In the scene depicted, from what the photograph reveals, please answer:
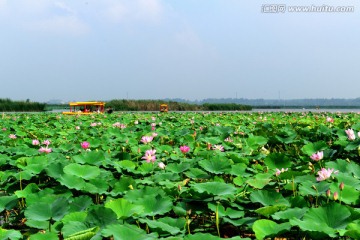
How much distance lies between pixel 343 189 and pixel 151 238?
2.91 feet

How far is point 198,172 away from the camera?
2184 mm

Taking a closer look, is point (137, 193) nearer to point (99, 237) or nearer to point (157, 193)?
point (157, 193)

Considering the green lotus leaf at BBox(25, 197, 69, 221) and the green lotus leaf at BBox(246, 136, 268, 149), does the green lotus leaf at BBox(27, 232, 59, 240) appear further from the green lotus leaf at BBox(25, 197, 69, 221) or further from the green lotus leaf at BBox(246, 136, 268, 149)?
the green lotus leaf at BBox(246, 136, 268, 149)

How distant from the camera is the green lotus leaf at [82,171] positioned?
80.9 inches

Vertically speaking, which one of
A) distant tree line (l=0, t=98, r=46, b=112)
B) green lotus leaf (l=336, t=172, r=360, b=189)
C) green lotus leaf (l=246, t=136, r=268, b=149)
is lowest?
distant tree line (l=0, t=98, r=46, b=112)

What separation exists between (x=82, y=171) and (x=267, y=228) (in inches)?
43.8

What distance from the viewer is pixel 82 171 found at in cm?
209

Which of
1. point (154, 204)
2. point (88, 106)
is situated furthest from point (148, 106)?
point (154, 204)

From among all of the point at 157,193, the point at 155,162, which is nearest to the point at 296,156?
the point at 155,162

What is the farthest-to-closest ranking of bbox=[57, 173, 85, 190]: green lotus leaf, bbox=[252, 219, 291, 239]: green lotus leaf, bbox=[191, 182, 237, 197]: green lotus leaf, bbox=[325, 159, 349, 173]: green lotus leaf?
bbox=[325, 159, 349, 173]: green lotus leaf, bbox=[57, 173, 85, 190]: green lotus leaf, bbox=[191, 182, 237, 197]: green lotus leaf, bbox=[252, 219, 291, 239]: green lotus leaf

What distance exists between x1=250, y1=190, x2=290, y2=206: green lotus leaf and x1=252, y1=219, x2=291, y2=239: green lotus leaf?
12.5 inches

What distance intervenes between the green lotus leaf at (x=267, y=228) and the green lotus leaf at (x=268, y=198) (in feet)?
1.04

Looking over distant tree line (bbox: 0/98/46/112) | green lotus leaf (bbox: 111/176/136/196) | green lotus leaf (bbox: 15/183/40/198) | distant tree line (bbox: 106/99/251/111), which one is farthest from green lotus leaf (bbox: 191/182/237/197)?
distant tree line (bbox: 0/98/46/112)

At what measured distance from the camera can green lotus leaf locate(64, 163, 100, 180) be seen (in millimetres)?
2056
